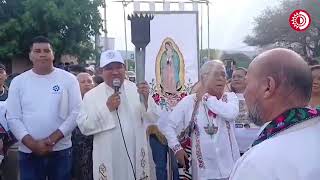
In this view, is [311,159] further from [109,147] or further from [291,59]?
[109,147]

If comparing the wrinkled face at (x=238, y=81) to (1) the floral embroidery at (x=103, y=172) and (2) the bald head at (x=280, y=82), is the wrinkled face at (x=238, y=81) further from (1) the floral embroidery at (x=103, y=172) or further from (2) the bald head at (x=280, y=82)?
(2) the bald head at (x=280, y=82)

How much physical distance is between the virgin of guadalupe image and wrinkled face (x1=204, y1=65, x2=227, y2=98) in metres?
1.25

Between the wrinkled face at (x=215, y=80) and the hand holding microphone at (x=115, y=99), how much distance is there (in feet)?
2.71

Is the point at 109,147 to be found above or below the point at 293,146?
below

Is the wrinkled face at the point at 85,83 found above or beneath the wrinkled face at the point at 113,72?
beneath

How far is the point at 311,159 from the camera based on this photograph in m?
1.67

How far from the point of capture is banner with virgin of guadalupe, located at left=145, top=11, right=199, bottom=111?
5.71 metres

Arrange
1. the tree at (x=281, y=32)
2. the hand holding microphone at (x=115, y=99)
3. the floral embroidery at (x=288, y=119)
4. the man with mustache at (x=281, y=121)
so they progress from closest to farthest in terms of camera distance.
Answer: the man with mustache at (x=281, y=121), the floral embroidery at (x=288, y=119), the hand holding microphone at (x=115, y=99), the tree at (x=281, y=32)

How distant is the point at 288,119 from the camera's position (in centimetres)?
177

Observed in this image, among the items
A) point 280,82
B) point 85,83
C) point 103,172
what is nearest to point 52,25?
point 85,83

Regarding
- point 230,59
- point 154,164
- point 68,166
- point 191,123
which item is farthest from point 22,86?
point 230,59

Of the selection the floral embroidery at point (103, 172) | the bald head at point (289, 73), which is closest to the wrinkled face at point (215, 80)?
the floral embroidery at point (103, 172)

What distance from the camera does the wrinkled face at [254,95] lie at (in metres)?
1.87

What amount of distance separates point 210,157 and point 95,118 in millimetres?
1088
